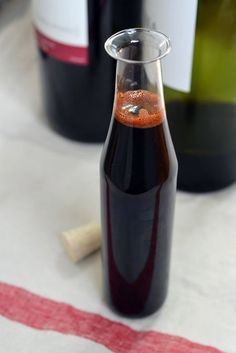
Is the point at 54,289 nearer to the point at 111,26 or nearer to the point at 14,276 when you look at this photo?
the point at 14,276

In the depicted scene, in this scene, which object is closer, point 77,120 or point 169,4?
point 169,4

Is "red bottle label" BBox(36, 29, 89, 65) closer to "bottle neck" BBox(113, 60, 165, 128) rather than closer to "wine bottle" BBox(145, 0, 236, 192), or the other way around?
"wine bottle" BBox(145, 0, 236, 192)

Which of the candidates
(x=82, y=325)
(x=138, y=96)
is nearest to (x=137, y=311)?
(x=82, y=325)

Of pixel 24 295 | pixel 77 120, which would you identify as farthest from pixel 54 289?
pixel 77 120

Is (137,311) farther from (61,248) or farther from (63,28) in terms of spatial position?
(63,28)

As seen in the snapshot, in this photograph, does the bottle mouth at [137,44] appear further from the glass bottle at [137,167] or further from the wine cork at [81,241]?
the wine cork at [81,241]

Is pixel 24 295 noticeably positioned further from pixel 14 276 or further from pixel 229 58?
pixel 229 58

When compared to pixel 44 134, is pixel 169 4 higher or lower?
higher
